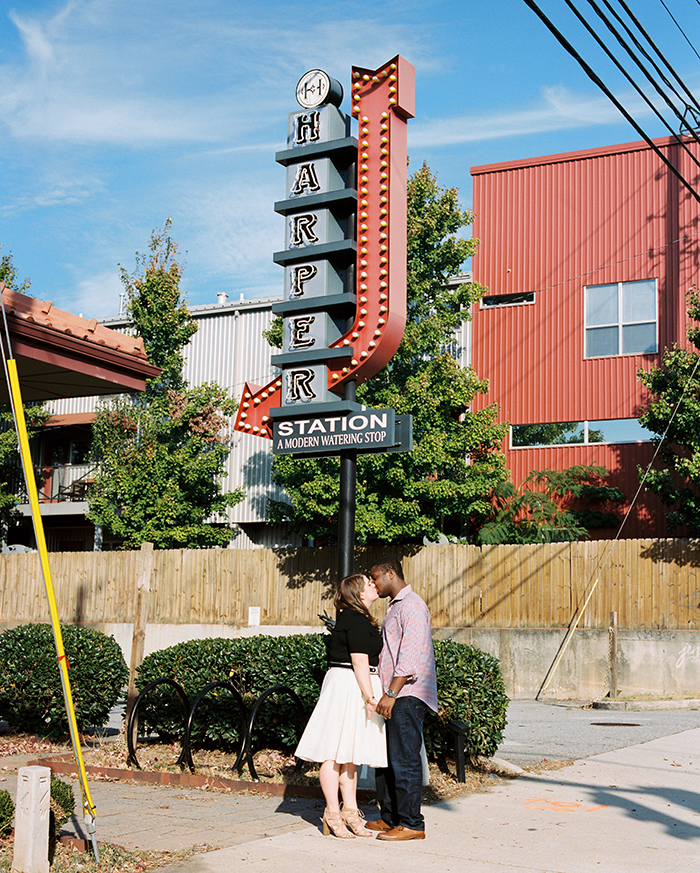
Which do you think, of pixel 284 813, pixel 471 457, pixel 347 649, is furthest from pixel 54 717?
pixel 471 457

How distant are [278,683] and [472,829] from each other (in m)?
3.03

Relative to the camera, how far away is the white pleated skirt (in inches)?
274

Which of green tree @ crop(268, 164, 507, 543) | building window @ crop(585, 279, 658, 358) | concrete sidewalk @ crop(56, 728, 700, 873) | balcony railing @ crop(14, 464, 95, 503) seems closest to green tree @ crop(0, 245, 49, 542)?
balcony railing @ crop(14, 464, 95, 503)

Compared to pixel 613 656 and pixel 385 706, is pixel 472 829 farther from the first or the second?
pixel 613 656

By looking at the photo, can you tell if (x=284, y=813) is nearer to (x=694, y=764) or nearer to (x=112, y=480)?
(x=694, y=764)

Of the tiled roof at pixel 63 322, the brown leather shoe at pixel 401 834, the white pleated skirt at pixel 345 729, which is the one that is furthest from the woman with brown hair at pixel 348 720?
the tiled roof at pixel 63 322

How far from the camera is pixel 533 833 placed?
7.14 m

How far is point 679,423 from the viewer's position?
20375mm

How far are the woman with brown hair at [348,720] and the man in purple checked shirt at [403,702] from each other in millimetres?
95

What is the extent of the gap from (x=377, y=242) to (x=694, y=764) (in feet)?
22.1

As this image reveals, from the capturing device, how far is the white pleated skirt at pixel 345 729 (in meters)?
6.97

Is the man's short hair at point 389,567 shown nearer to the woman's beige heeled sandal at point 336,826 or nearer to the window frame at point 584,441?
the woman's beige heeled sandal at point 336,826

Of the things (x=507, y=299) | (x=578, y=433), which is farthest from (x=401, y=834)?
(x=507, y=299)

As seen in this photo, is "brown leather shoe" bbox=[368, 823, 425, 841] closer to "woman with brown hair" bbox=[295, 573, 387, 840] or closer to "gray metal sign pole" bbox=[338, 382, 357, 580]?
"woman with brown hair" bbox=[295, 573, 387, 840]
